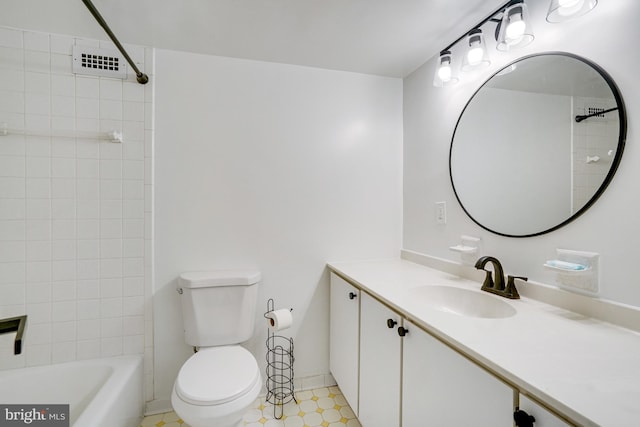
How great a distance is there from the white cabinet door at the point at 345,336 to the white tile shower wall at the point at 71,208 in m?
1.12

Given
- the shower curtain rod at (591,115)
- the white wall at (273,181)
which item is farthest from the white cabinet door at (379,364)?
the shower curtain rod at (591,115)

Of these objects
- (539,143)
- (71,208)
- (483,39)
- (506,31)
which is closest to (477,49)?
(483,39)

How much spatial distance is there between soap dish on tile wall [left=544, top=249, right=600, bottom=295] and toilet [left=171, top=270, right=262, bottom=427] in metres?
1.34

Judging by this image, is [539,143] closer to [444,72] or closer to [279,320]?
[444,72]

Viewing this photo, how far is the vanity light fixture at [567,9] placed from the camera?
96cm

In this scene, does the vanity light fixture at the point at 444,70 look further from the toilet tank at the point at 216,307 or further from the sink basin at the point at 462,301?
the toilet tank at the point at 216,307

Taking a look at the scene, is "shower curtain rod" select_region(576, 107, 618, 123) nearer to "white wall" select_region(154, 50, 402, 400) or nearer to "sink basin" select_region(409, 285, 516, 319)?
"sink basin" select_region(409, 285, 516, 319)

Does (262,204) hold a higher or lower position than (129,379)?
higher

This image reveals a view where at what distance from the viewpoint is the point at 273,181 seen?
1.86 m

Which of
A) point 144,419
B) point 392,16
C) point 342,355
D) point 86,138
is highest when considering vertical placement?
point 392,16

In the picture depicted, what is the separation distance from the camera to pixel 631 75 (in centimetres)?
91

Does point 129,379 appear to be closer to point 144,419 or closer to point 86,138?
point 144,419

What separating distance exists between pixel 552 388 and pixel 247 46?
195 cm

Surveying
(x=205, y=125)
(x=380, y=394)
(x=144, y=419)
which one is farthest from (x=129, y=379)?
(x=205, y=125)
